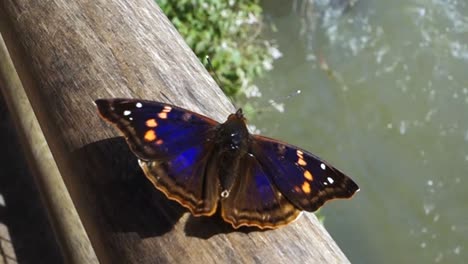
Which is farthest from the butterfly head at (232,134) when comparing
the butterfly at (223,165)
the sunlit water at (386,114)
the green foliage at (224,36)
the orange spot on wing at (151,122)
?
the sunlit water at (386,114)

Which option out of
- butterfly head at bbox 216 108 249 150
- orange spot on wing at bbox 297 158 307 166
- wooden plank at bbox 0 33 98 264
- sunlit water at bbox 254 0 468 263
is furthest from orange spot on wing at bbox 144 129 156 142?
sunlit water at bbox 254 0 468 263

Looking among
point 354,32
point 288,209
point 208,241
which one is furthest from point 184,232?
point 354,32

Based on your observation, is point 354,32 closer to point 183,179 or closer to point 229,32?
point 229,32

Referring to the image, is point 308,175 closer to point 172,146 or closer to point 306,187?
point 306,187

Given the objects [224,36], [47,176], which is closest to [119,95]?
[47,176]

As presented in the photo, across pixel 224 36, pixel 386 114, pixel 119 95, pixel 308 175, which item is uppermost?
pixel 308 175

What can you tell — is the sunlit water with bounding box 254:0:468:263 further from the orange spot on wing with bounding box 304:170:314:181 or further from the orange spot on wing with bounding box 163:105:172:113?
the orange spot on wing with bounding box 163:105:172:113

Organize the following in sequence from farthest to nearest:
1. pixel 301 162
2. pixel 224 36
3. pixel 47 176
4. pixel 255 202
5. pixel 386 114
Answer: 1. pixel 386 114
2. pixel 224 36
3. pixel 47 176
4. pixel 301 162
5. pixel 255 202

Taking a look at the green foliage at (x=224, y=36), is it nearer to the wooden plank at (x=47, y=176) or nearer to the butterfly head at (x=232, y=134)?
the wooden plank at (x=47, y=176)
